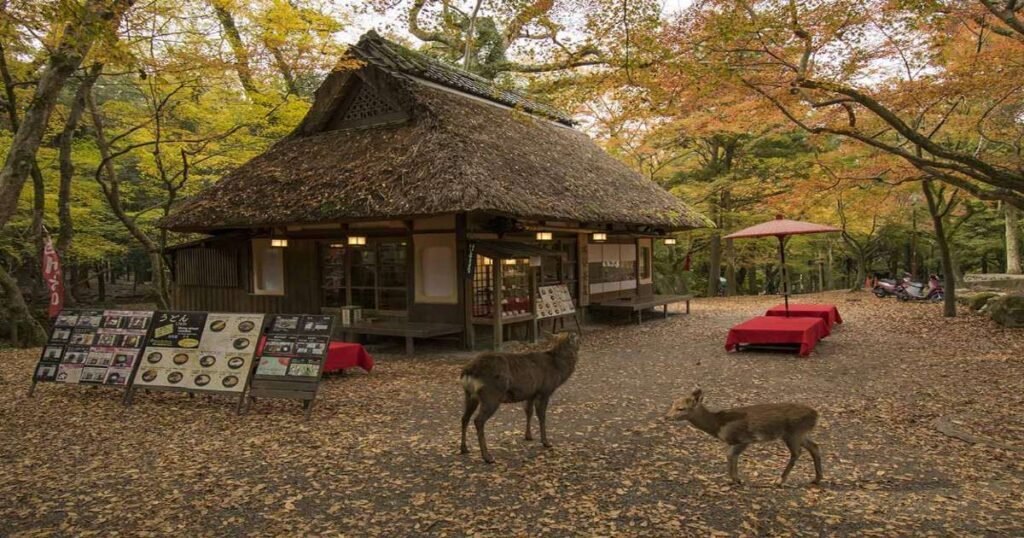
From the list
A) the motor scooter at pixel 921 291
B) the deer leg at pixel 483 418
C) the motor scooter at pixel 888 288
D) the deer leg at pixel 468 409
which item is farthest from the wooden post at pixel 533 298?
the motor scooter at pixel 888 288

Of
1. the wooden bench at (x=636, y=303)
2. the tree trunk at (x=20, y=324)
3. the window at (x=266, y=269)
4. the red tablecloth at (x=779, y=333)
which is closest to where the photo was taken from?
the red tablecloth at (x=779, y=333)

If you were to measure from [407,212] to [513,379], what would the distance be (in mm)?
4876

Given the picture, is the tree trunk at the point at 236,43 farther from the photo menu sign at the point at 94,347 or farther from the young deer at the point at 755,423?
the young deer at the point at 755,423

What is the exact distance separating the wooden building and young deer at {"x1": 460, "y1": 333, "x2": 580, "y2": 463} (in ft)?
13.5

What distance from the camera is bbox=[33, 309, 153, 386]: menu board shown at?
673 cm

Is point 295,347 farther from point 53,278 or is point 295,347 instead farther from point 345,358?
point 53,278

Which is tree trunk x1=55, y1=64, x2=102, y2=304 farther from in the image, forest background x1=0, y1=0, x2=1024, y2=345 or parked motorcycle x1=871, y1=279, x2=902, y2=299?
parked motorcycle x1=871, y1=279, x2=902, y2=299

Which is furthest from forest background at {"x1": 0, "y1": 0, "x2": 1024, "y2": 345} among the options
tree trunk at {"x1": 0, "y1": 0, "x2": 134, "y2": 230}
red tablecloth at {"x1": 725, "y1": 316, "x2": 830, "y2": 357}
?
red tablecloth at {"x1": 725, "y1": 316, "x2": 830, "y2": 357}

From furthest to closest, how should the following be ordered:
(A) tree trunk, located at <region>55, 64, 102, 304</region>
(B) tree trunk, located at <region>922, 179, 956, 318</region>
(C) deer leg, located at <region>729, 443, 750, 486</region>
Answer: (B) tree trunk, located at <region>922, 179, 956, 318</region>
(A) tree trunk, located at <region>55, 64, 102, 304</region>
(C) deer leg, located at <region>729, 443, 750, 486</region>

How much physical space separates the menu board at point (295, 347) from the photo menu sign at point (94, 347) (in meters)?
1.67

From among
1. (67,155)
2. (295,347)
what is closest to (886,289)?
(295,347)

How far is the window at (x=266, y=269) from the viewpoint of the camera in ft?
40.3

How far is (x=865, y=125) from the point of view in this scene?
12148 millimetres

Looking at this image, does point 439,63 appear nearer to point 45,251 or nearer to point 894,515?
point 45,251
